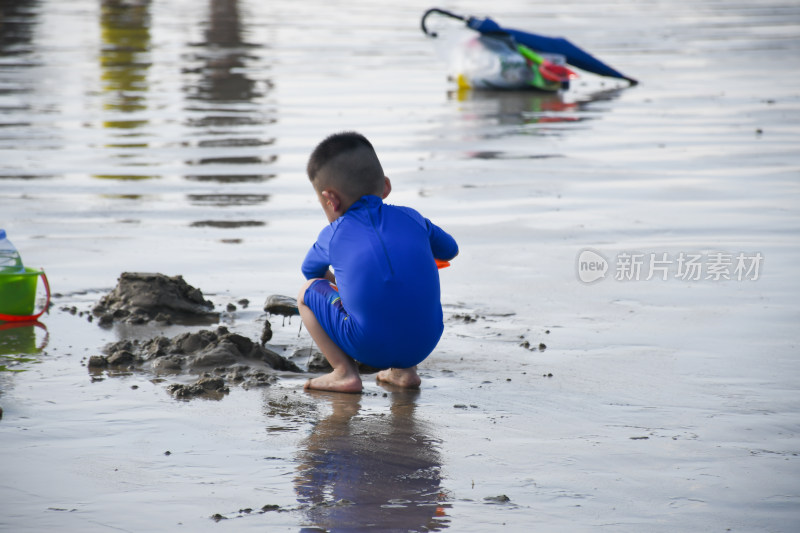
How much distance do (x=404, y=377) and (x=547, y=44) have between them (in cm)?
960

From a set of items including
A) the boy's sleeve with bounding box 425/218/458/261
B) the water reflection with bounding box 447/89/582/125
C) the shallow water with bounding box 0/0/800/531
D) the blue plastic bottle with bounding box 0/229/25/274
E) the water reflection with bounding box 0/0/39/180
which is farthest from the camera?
the water reflection with bounding box 447/89/582/125

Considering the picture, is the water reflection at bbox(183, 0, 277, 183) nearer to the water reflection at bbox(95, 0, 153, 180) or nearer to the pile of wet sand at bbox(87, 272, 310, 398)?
the water reflection at bbox(95, 0, 153, 180)

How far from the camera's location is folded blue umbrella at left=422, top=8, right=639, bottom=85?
1269cm

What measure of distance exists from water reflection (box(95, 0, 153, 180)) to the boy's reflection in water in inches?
206

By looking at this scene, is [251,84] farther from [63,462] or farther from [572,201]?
[63,462]

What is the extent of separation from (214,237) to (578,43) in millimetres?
12163

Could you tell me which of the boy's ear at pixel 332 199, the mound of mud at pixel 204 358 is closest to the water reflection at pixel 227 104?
the mound of mud at pixel 204 358

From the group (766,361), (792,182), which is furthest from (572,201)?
(766,361)

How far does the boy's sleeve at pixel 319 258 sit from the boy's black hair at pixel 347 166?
0.20 metres

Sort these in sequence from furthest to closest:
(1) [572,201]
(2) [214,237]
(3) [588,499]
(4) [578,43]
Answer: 1. (4) [578,43]
2. (1) [572,201]
3. (2) [214,237]
4. (3) [588,499]

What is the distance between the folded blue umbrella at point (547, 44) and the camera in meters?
12.7

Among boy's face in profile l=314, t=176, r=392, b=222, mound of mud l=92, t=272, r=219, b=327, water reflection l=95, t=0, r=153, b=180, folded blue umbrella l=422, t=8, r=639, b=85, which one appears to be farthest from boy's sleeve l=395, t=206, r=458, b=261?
folded blue umbrella l=422, t=8, r=639, b=85

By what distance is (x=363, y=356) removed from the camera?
4.30 meters

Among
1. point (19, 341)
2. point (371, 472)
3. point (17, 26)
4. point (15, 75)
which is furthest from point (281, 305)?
point (17, 26)
